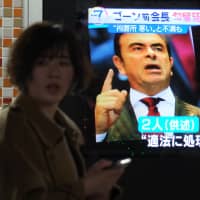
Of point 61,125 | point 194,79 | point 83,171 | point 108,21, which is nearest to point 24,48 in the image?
point 61,125

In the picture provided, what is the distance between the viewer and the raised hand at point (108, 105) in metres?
2.32

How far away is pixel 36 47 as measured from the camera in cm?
107

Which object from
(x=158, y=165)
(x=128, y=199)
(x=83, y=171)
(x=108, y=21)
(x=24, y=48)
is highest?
(x=108, y=21)

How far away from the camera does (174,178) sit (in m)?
2.41

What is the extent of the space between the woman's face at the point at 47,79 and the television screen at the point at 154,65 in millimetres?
1210

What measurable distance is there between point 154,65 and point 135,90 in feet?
0.50

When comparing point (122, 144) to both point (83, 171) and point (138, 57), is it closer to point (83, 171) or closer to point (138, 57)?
point (138, 57)

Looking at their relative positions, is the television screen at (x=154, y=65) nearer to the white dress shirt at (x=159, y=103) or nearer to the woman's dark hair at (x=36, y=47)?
the white dress shirt at (x=159, y=103)

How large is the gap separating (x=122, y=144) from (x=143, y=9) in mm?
662

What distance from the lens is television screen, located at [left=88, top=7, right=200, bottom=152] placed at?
229cm
